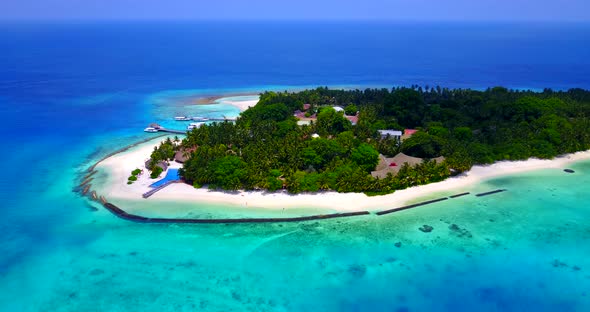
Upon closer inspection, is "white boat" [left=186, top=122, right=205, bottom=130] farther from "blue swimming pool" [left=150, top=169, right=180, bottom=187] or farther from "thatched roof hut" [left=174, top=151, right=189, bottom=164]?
"blue swimming pool" [left=150, top=169, right=180, bottom=187]

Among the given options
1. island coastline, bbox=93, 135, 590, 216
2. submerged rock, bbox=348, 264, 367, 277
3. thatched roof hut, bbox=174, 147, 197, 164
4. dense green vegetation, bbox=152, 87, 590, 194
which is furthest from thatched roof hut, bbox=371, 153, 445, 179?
thatched roof hut, bbox=174, 147, 197, 164

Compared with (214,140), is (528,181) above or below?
below

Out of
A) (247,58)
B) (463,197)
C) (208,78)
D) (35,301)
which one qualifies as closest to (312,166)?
(463,197)

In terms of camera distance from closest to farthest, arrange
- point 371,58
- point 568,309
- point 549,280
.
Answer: point 568,309
point 549,280
point 371,58

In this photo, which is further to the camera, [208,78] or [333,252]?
[208,78]

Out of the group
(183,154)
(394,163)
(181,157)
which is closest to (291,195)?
(394,163)

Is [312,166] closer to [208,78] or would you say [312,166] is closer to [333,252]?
[333,252]

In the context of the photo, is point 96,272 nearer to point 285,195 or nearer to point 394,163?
point 285,195
